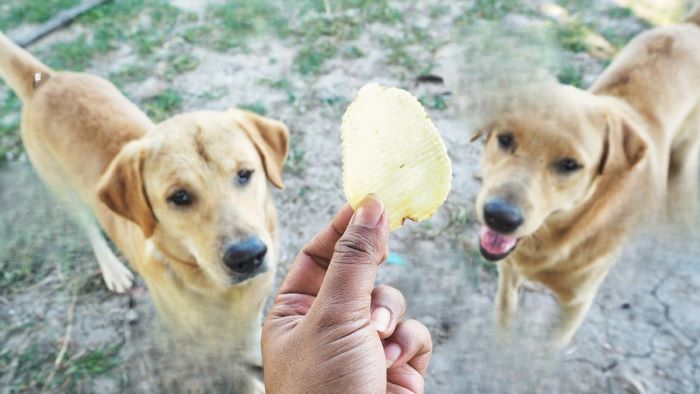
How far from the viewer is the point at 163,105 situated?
474 cm

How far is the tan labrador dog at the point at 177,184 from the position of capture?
2324 millimetres

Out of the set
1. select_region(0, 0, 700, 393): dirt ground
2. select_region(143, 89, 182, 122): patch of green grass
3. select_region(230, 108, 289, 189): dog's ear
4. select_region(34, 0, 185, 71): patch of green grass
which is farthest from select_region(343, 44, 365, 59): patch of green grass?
select_region(230, 108, 289, 189): dog's ear

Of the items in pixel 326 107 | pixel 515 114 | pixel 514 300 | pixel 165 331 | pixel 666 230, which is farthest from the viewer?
pixel 326 107

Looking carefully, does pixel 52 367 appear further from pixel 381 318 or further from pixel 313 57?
pixel 313 57

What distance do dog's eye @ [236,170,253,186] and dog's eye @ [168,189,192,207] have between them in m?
0.26

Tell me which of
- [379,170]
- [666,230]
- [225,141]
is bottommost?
[666,230]

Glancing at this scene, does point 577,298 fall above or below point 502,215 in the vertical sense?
below

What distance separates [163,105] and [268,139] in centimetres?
253

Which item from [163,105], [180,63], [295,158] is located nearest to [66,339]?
[295,158]

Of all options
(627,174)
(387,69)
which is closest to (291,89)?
(387,69)

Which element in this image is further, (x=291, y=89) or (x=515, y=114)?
(x=291, y=89)

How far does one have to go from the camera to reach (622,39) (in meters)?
5.01

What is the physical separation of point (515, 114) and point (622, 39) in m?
3.40

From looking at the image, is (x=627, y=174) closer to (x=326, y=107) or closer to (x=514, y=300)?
(x=514, y=300)
